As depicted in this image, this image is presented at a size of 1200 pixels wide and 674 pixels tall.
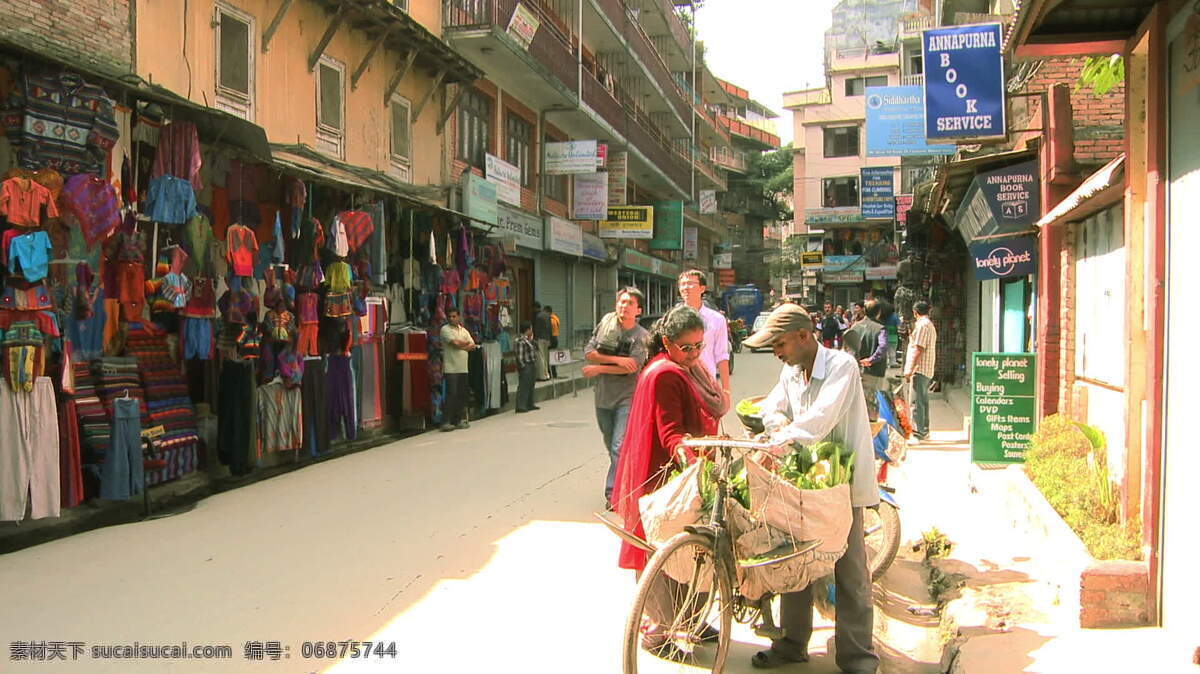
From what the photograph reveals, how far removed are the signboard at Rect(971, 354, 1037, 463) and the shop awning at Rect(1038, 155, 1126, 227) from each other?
4.95ft

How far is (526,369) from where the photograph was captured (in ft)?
53.4

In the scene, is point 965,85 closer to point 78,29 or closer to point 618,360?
point 618,360

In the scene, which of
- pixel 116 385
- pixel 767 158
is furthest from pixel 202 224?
pixel 767 158

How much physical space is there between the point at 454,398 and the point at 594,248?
14532 mm

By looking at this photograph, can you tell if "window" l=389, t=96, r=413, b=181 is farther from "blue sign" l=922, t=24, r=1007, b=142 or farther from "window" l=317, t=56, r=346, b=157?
"blue sign" l=922, t=24, r=1007, b=142

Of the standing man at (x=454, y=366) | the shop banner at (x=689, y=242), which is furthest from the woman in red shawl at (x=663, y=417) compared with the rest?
the shop banner at (x=689, y=242)

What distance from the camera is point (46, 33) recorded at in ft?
25.6

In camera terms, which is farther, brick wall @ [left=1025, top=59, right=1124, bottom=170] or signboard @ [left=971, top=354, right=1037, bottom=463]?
brick wall @ [left=1025, top=59, right=1124, bottom=170]

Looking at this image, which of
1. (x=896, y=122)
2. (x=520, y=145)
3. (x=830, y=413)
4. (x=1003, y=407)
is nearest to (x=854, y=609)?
(x=830, y=413)

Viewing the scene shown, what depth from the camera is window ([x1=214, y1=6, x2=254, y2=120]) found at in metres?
10.8

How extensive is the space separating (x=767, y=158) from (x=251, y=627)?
216 feet

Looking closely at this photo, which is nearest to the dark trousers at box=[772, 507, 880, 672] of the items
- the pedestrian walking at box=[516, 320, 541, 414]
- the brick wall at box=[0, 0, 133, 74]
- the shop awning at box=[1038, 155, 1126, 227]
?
the shop awning at box=[1038, 155, 1126, 227]

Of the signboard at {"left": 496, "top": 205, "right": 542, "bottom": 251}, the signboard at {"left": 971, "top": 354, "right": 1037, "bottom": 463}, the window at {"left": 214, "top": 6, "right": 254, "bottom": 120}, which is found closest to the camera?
the signboard at {"left": 971, "top": 354, "right": 1037, "bottom": 463}

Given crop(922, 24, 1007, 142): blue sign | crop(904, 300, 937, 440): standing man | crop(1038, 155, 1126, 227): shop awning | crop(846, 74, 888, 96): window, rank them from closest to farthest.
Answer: crop(1038, 155, 1126, 227): shop awning → crop(922, 24, 1007, 142): blue sign → crop(904, 300, 937, 440): standing man → crop(846, 74, 888, 96): window
